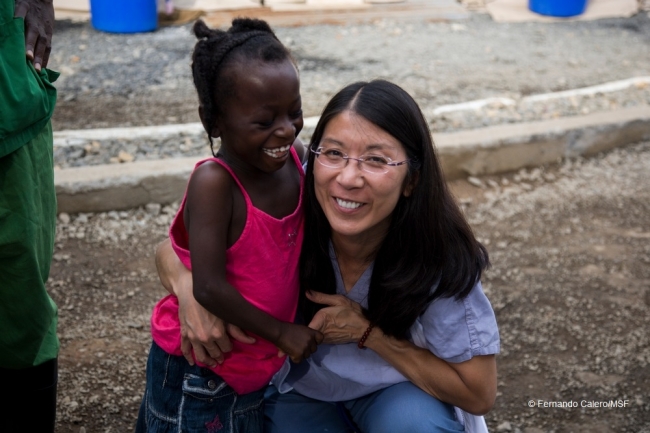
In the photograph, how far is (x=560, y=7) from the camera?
30.9 ft

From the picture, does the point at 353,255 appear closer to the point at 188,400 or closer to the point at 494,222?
the point at 188,400

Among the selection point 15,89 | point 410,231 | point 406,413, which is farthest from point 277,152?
point 406,413

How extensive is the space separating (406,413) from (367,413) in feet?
0.63

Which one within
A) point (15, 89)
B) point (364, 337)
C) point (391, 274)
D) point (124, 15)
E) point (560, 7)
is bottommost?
point (124, 15)

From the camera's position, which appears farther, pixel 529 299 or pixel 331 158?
pixel 529 299

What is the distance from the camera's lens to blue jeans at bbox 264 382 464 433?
224cm

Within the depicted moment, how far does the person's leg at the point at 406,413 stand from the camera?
2.22 meters

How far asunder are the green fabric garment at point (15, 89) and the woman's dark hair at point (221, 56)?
1.39 ft

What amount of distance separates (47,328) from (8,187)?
0.48 m

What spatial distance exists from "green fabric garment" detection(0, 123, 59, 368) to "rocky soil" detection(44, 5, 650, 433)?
97 centimetres

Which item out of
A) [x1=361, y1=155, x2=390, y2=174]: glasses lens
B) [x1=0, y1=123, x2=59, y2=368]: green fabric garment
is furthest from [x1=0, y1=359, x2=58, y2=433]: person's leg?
[x1=361, y1=155, x2=390, y2=174]: glasses lens

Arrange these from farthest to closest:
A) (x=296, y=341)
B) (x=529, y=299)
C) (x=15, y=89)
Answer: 1. (x=529, y=299)
2. (x=296, y=341)
3. (x=15, y=89)

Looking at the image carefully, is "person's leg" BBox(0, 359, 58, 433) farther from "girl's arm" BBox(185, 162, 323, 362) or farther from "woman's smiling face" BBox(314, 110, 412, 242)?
"woman's smiling face" BBox(314, 110, 412, 242)

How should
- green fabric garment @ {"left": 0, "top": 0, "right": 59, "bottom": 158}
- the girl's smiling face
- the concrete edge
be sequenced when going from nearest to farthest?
green fabric garment @ {"left": 0, "top": 0, "right": 59, "bottom": 158} → the girl's smiling face → the concrete edge
